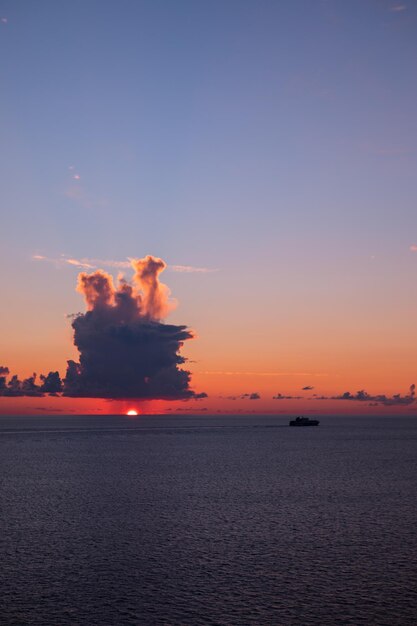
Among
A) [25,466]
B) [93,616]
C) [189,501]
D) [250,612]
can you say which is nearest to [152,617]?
[93,616]

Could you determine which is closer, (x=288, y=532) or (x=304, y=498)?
(x=288, y=532)

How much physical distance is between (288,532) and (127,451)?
419 ft

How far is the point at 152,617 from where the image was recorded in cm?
3809

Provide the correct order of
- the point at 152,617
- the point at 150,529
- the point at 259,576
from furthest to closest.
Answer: the point at 150,529
the point at 259,576
the point at 152,617

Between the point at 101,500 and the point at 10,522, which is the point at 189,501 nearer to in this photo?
the point at 101,500

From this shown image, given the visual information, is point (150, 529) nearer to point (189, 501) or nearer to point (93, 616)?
point (189, 501)

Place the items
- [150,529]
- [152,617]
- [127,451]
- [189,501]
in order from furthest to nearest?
[127,451] < [189,501] < [150,529] < [152,617]

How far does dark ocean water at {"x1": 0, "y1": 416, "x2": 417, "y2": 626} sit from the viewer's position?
3944cm

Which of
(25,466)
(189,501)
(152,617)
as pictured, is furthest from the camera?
(25,466)

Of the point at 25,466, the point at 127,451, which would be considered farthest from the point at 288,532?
the point at 127,451

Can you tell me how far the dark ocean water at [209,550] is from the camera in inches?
1553

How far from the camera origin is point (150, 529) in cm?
6444

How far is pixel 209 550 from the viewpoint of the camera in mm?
54875

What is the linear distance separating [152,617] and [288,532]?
2713 centimetres
